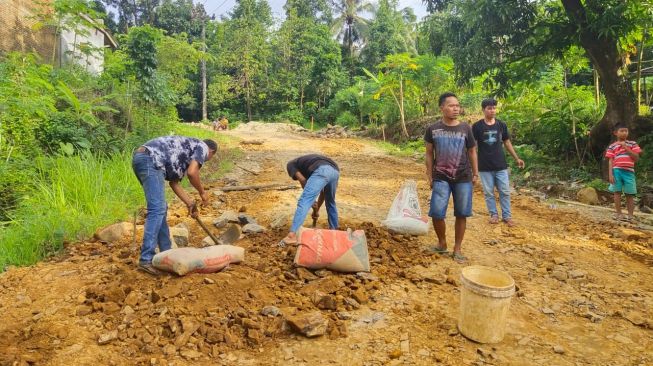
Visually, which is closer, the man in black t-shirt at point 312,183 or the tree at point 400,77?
the man in black t-shirt at point 312,183

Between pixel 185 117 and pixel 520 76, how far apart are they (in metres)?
26.2

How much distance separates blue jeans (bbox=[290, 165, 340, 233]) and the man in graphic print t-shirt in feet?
3.00

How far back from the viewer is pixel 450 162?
3.73 m

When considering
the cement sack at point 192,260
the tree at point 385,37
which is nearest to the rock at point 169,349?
the cement sack at point 192,260

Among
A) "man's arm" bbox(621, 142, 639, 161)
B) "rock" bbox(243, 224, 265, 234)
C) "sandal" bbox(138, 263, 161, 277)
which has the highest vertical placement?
"man's arm" bbox(621, 142, 639, 161)

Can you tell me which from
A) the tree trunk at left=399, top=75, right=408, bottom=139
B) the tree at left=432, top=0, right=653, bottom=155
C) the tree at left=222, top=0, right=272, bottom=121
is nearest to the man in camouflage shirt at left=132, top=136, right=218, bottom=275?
the tree at left=432, top=0, right=653, bottom=155

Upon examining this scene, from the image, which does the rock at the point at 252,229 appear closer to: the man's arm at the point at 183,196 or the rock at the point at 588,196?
the man's arm at the point at 183,196

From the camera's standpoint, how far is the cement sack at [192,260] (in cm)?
307

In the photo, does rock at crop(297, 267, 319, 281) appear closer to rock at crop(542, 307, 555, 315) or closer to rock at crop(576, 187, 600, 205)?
rock at crop(542, 307, 555, 315)

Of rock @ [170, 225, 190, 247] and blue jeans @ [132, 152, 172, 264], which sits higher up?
blue jeans @ [132, 152, 172, 264]

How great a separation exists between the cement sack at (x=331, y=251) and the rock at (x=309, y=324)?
722 millimetres

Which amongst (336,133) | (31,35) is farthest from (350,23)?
(31,35)

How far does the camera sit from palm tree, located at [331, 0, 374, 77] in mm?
30281

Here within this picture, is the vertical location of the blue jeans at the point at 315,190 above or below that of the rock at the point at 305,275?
above
